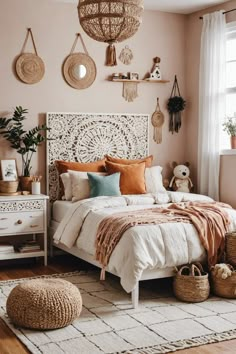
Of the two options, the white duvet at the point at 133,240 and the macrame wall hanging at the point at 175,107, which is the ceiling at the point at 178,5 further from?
the white duvet at the point at 133,240

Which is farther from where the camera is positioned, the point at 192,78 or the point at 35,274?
the point at 192,78

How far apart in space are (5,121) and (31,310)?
8.37 feet

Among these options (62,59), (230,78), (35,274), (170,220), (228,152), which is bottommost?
(35,274)

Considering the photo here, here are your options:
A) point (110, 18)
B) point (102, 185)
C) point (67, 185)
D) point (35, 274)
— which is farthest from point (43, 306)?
point (67, 185)

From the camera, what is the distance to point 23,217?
5559 mm

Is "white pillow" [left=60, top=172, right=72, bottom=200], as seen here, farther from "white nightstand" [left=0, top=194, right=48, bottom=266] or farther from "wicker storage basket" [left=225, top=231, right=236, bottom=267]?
"wicker storage basket" [left=225, top=231, right=236, bottom=267]

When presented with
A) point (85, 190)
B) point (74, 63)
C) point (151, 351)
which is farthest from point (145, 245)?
point (74, 63)

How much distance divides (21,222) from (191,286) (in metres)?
1.95

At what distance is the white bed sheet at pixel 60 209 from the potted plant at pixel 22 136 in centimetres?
35

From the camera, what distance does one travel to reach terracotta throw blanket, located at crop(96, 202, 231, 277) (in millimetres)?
4488

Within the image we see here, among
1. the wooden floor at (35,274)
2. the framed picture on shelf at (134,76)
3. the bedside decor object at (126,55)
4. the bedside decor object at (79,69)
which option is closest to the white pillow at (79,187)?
the wooden floor at (35,274)

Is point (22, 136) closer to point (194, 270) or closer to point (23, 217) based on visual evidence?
point (23, 217)

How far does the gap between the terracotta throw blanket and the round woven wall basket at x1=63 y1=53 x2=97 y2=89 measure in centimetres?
190

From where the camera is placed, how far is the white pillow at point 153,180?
6.07m
